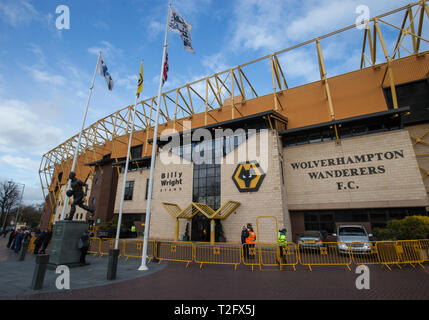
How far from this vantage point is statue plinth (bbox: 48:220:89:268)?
9.37 m

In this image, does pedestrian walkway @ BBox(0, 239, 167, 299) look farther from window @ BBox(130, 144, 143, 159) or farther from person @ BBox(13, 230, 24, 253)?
window @ BBox(130, 144, 143, 159)

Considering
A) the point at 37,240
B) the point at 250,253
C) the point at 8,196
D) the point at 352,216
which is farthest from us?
the point at 8,196

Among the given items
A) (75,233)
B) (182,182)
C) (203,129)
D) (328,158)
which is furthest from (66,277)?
(328,158)

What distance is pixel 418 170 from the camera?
619 inches

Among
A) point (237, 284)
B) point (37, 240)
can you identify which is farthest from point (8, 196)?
point (237, 284)

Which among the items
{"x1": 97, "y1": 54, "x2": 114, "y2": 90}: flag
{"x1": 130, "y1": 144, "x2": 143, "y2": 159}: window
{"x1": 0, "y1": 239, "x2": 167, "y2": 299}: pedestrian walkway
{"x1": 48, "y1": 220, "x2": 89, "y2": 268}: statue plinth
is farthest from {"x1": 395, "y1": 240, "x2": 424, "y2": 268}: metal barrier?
{"x1": 130, "y1": 144, "x2": 143, "y2": 159}: window

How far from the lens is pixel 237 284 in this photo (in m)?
6.96

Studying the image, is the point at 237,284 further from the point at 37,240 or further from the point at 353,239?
the point at 37,240

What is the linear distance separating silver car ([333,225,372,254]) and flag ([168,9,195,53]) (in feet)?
47.3

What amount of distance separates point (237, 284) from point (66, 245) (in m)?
8.00

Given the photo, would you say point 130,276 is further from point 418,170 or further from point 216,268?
point 418,170

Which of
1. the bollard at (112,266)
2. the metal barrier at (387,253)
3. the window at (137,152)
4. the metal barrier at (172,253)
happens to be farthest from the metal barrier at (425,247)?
the window at (137,152)

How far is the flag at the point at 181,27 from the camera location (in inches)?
496

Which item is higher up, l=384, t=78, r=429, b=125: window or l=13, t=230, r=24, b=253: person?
l=384, t=78, r=429, b=125: window
